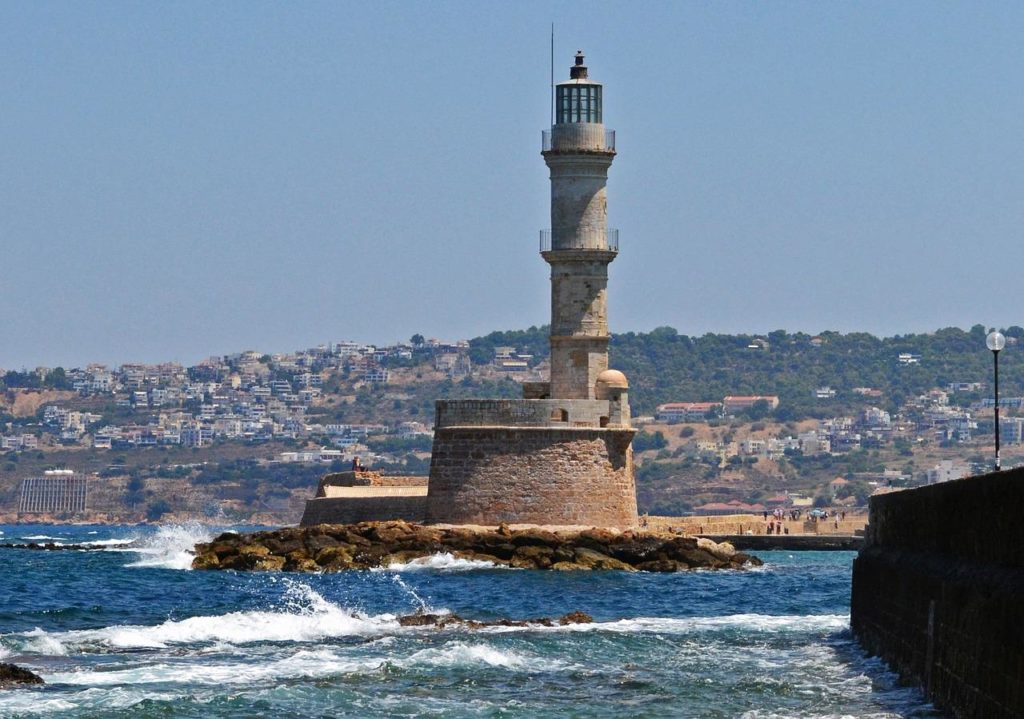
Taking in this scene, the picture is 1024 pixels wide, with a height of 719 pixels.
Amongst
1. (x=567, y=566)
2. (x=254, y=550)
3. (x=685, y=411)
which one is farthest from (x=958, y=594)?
(x=685, y=411)

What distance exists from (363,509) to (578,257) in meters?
6.95

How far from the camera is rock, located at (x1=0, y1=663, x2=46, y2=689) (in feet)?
58.9

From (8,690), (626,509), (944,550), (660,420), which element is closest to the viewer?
(944,550)

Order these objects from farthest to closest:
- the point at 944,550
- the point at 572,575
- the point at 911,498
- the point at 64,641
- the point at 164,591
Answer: the point at 572,575 < the point at 164,591 < the point at 64,641 < the point at 911,498 < the point at 944,550

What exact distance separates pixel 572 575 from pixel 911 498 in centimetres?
1660

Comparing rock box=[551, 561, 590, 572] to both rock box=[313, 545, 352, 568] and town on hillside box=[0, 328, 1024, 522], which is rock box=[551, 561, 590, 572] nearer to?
rock box=[313, 545, 352, 568]

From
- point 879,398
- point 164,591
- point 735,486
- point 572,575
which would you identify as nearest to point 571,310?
point 572,575

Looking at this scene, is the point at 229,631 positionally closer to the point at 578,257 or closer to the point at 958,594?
the point at 958,594

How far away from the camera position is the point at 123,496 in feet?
570

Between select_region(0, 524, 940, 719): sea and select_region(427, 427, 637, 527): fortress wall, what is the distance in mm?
4998

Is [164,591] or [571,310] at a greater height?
[571,310]

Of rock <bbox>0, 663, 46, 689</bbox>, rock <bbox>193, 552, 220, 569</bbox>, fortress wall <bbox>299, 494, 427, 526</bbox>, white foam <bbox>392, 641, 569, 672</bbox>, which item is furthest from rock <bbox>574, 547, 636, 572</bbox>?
rock <bbox>0, 663, 46, 689</bbox>

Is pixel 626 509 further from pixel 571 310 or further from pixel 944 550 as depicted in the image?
pixel 944 550

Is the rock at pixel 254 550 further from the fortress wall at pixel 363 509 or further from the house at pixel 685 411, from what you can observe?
the house at pixel 685 411
